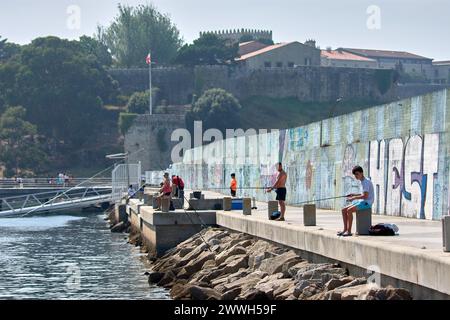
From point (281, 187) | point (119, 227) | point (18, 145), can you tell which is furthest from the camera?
point (18, 145)

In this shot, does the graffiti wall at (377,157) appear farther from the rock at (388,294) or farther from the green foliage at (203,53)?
the green foliage at (203,53)

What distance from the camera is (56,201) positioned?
96188 millimetres

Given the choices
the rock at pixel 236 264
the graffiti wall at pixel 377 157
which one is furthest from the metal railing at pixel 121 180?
the rock at pixel 236 264

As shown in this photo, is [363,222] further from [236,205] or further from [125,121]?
[125,121]

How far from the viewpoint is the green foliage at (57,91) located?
14388 centimetres

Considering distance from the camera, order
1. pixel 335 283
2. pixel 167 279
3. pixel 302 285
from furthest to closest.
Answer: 1. pixel 167 279
2. pixel 302 285
3. pixel 335 283

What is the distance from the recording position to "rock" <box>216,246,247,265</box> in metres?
28.8

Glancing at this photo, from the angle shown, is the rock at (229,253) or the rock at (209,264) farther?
the rock at (209,264)

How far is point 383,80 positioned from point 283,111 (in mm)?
16034

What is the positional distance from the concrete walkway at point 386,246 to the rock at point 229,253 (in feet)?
1.86

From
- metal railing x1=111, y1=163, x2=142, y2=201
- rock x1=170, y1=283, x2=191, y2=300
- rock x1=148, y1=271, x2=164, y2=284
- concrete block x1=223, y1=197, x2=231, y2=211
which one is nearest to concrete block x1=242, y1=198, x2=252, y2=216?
concrete block x1=223, y1=197, x2=231, y2=211

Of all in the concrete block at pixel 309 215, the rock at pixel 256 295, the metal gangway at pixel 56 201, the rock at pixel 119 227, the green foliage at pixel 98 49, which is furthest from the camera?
the green foliage at pixel 98 49

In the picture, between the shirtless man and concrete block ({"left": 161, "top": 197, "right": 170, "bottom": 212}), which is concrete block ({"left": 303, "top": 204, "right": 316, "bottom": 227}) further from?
concrete block ({"left": 161, "top": 197, "right": 170, "bottom": 212})

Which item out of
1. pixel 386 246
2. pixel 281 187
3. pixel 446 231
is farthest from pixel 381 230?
pixel 281 187
